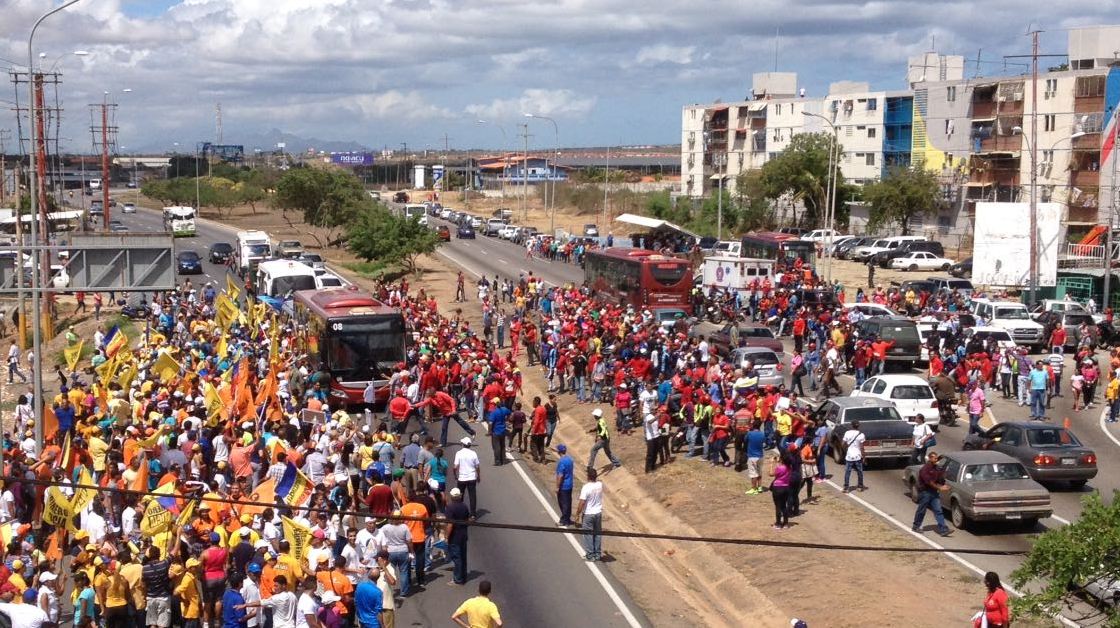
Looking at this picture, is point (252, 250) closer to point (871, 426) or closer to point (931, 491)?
point (871, 426)

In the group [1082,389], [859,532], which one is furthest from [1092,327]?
[859,532]

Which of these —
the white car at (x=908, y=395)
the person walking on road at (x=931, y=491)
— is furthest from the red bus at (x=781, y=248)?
the person walking on road at (x=931, y=491)

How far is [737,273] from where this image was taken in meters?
46.9

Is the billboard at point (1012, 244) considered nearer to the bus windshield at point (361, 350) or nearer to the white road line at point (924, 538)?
the bus windshield at point (361, 350)

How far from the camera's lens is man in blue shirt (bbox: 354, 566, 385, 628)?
13961 millimetres

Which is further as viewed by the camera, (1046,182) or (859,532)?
(1046,182)

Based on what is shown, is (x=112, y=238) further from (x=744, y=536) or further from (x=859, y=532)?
(x=859, y=532)

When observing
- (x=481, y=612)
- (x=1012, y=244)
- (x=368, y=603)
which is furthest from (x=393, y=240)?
(x=481, y=612)

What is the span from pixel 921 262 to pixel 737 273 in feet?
70.9

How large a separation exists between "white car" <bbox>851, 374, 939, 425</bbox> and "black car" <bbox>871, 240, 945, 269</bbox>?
Result: 4045cm

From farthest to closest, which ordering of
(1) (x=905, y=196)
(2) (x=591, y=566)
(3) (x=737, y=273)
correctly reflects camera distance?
(1) (x=905, y=196) < (3) (x=737, y=273) < (2) (x=591, y=566)

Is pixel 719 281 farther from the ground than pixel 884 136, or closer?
closer

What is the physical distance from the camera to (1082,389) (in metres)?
30.2

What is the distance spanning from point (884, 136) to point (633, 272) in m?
52.0
